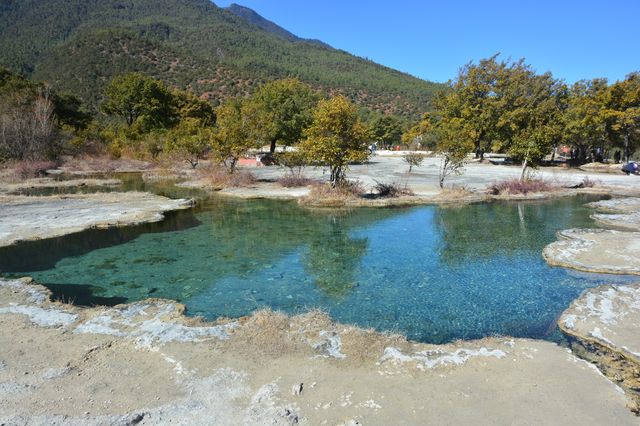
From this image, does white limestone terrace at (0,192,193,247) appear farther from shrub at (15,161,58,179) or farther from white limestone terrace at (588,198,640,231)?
white limestone terrace at (588,198,640,231)

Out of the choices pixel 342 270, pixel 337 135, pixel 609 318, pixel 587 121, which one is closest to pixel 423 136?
pixel 587 121

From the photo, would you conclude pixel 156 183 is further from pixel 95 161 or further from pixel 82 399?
pixel 82 399

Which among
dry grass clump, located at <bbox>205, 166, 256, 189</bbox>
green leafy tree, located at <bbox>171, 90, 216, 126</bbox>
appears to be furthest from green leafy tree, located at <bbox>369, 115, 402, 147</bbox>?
dry grass clump, located at <bbox>205, 166, 256, 189</bbox>

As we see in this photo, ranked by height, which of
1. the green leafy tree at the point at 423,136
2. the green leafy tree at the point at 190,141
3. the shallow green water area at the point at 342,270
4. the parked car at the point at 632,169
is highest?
the green leafy tree at the point at 423,136

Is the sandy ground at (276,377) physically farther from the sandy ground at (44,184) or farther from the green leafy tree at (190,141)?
the green leafy tree at (190,141)

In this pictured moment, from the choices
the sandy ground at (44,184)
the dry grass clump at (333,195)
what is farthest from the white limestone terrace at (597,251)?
the sandy ground at (44,184)

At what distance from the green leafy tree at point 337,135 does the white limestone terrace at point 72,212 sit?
827 centimetres

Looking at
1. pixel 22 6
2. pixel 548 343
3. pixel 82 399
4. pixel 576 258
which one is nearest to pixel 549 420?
pixel 548 343

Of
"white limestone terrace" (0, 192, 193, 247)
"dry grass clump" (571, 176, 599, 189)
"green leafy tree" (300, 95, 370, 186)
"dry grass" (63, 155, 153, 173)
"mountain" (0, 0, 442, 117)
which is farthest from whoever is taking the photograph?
"mountain" (0, 0, 442, 117)

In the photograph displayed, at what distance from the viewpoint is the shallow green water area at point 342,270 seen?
923cm

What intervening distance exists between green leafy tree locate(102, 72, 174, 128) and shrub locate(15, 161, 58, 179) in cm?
2377

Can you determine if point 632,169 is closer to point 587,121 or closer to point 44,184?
point 587,121

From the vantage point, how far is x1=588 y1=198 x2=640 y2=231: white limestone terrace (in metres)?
17.8

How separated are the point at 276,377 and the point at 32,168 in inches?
1526
